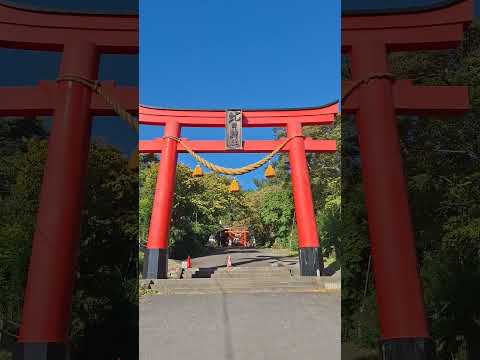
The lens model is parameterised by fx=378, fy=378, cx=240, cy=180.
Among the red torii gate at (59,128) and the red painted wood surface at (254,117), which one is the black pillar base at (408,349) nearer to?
the red painted wood surface at (254,117)

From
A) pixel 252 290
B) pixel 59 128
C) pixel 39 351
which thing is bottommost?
pixel 39 351

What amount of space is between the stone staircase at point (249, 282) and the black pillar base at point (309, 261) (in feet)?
0.14

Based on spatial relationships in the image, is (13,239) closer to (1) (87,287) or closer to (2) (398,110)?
(1) (87,287)

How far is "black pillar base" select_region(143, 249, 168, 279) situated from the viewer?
1.95m

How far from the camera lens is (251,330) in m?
1.43

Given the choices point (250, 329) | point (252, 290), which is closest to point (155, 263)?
point (252, 290)

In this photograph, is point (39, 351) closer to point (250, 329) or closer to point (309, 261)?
point (250, 329)

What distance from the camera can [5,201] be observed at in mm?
1840

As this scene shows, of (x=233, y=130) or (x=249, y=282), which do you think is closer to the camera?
(x=233, y=130)

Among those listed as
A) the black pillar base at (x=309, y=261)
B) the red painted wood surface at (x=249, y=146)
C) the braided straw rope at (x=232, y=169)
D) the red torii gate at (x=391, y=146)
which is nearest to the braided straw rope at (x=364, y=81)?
the red torii gate at (x=391, y=146)

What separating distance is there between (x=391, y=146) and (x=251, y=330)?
841mm

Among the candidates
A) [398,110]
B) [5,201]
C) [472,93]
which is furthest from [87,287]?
[472,93]

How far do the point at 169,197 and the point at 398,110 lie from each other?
4.98 ft

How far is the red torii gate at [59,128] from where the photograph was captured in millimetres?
1205
